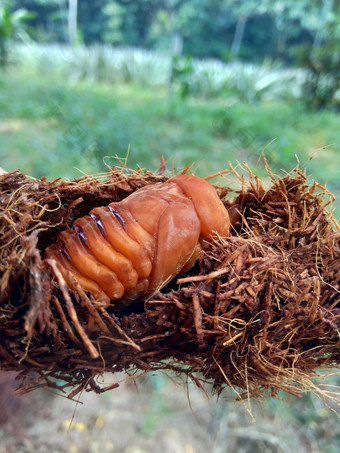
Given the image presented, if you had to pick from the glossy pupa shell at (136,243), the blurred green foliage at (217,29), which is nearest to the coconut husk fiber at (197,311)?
the glossy pupa shell at (136,243)

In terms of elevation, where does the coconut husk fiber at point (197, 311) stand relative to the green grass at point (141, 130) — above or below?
above

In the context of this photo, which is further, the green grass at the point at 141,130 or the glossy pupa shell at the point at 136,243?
the green grass at the point at 141,130

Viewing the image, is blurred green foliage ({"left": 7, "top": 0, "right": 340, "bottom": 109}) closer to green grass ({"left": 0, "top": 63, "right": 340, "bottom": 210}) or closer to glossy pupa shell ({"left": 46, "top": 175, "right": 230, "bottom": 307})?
green grass ({"left": 0, "top": 63, "right": 340, "bottom": 210})

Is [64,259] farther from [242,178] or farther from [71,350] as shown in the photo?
[242,178]

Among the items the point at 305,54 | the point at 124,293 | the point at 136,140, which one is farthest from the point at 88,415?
the point at 305,54

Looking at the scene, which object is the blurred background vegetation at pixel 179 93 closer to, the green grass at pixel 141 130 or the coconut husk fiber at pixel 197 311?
the green grass at pixel 141 130

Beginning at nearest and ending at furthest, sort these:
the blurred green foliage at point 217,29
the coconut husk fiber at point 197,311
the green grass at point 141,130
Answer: the coconut husk fiber at point 197,311
the green grass at point 141,130
the blurred green foliage at point 217,29

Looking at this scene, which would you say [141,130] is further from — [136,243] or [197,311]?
[197,311]

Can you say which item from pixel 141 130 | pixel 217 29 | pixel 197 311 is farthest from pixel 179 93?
pixel 197 311
